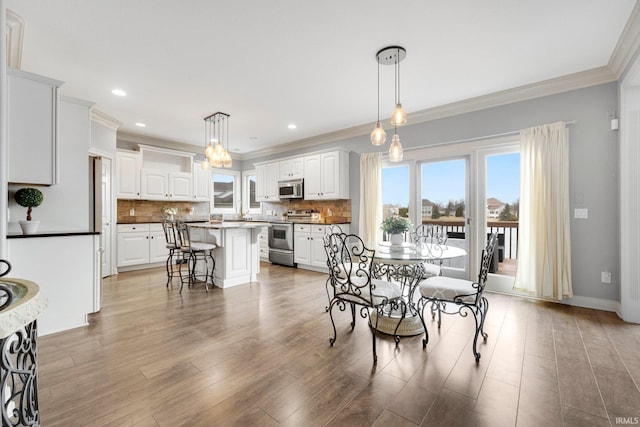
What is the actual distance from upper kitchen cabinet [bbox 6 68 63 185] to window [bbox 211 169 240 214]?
14.7 feet

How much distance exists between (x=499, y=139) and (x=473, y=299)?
2.64 metres

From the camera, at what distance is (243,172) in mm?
7855

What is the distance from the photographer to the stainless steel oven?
19.0ft

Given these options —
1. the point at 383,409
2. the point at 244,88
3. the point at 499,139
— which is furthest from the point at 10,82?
the point at 499,139

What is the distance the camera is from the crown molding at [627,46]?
7.46 ft

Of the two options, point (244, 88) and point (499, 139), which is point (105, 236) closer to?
point (244, 88)

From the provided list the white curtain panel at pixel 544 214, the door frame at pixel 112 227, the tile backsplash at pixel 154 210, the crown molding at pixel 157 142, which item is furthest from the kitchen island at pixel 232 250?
the white curtain panel at pixel 544 214

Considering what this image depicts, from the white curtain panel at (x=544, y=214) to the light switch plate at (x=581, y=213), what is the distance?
0.09m

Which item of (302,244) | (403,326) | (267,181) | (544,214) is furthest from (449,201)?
(267,181)

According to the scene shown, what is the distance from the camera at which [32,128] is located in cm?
256

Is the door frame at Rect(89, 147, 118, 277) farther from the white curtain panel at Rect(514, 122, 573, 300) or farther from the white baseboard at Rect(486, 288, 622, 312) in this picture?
the white baseboard at Rect(486, 288, 622, 312)

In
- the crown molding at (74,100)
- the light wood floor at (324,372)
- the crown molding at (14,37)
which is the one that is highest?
the crown molding at (14,37)

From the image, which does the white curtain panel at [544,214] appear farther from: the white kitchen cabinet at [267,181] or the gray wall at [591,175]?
the white kitchen cabinet at [267,181]

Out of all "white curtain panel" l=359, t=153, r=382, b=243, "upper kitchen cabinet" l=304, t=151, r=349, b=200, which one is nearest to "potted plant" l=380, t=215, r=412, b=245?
"white curtain panel" l=359, t=153, r=382, b=243
